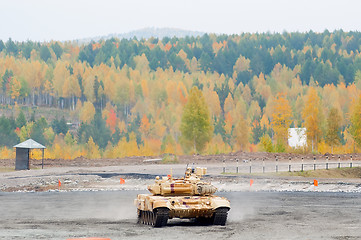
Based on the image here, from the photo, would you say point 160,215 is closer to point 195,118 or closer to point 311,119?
point 195,118

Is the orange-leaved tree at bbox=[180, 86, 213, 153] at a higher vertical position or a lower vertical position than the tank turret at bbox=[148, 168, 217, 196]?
higher

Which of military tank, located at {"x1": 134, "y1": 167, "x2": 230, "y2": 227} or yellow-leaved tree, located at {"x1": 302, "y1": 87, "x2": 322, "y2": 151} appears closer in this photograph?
military tank, located at {"x1": 134, "y1": 167, "x2": 230, "y2": 227}

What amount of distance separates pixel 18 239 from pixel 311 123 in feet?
310

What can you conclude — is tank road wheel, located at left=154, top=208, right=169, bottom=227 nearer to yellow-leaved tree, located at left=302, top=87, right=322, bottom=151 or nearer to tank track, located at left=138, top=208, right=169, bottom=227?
tank track, located at left=138, top=208, right=169, bottom=227

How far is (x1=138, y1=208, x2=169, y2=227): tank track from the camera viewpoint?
27.7m

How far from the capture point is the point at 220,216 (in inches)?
1118

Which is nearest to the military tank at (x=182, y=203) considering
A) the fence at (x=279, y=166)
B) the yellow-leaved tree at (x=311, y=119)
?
the fence at (x=279, y=166)

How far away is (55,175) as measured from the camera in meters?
65.4

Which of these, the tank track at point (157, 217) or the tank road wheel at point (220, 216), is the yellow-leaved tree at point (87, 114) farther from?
the tank road wheel at point (220, 216)

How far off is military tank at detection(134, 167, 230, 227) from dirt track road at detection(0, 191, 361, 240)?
573mm

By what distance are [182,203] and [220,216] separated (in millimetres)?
1729

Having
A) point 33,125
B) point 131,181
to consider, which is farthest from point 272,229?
point 33,125

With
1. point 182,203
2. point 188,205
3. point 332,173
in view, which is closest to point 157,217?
point 182,203

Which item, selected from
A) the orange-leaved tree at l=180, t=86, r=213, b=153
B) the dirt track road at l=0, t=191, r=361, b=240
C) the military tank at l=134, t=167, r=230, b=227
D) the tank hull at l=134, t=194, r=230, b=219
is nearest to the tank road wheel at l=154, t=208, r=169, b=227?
the military tank at l=134, t=167, r=230, b=227
